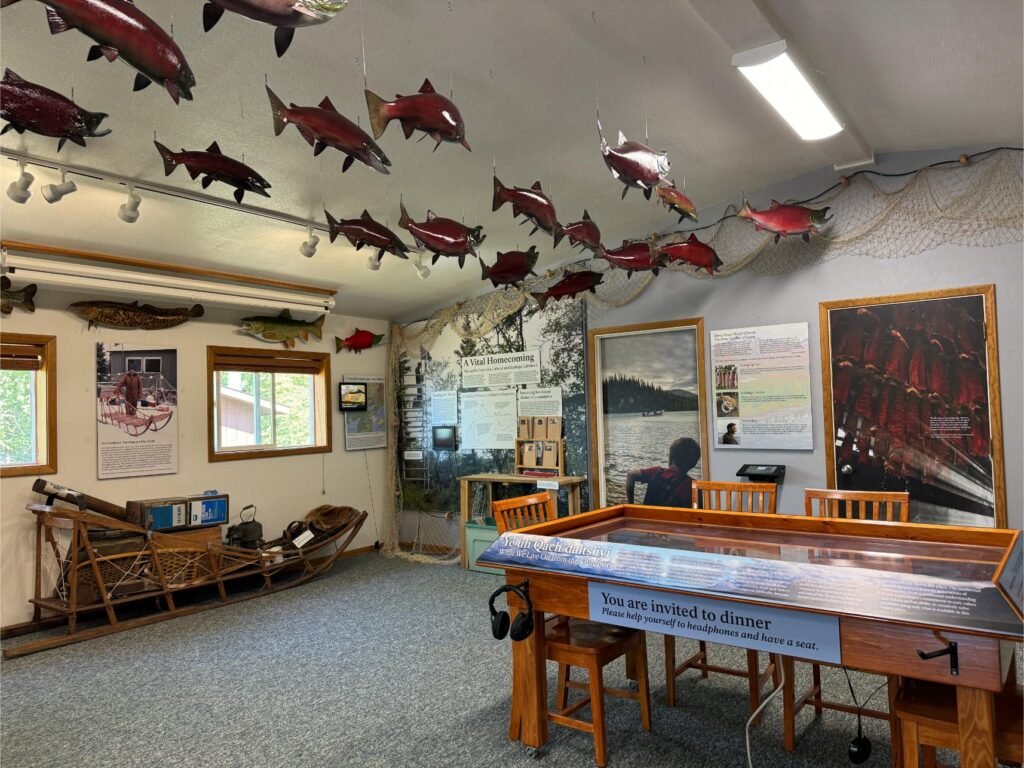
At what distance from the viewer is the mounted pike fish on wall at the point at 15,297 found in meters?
4.41

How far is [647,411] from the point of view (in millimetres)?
5410

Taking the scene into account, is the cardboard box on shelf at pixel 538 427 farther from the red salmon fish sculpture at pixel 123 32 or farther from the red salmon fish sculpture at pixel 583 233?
the red salmon fish sculpture at pixel 123 32

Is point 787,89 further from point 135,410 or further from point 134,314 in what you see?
point 135,410

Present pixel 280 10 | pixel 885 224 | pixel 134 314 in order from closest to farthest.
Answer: pixel 280 10, pixel 885 224, pixel 134 314

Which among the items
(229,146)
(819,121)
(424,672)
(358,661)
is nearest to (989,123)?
(819,121)

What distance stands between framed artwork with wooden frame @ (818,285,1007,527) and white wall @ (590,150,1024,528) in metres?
0.06

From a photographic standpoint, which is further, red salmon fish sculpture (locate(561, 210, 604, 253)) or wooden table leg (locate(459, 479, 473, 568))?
wooden table leg (locate(459, 479, 473, 568))

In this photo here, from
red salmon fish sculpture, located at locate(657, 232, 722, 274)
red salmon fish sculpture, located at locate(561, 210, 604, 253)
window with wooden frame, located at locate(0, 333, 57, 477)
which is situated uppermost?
red salmon fish sculpture, located at locate(657, 232, 722, 274)

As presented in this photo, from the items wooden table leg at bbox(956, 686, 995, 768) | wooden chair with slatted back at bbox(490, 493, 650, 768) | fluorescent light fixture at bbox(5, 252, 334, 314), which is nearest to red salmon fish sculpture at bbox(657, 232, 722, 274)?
wooden chair with slatted back at bbox(490, 493, 650, 768)

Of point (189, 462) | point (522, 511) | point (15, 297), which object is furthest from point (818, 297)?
point (15, 297)

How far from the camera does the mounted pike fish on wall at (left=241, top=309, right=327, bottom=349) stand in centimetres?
584

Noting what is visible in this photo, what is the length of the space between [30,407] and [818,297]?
5550mm

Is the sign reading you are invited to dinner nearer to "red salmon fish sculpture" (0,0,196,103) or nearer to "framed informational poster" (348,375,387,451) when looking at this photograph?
"red salmon fish sculpture" (0,0,196,103)

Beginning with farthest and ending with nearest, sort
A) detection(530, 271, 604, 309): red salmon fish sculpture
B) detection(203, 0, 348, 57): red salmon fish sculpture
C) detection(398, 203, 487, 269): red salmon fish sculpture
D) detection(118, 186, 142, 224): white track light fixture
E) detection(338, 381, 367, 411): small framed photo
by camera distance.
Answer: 1. detection(338, 381, 367, 411): small framed photo
2. detection(530, 271, 604, 309): red salmon fish sculpture
3. detection(118, 186, 142, 224): white track light fixture
4. detection(398, 203, 487, 269): red salmon fish sculpture
5. detection(203, 0, 348, 57): red salmon fish sculpture
